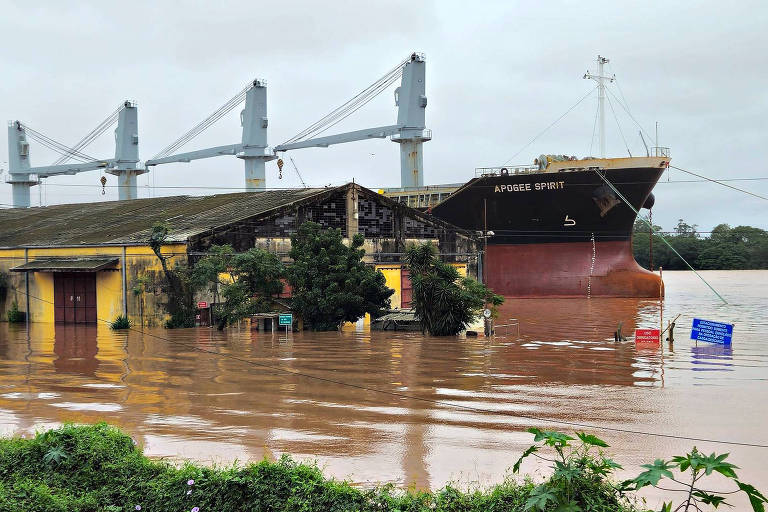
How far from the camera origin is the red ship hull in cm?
4256

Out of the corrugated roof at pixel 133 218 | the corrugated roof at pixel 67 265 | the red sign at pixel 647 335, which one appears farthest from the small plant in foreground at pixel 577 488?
the corrugated roof at pixel 67 265

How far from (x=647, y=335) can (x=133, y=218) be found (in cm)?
2269

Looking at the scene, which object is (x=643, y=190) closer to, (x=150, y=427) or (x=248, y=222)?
(x=248, y=222)

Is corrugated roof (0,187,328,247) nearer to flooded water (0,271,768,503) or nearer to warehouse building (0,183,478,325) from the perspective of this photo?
warehouse building (0,183,478,325)

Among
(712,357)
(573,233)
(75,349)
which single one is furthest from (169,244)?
(573,233)

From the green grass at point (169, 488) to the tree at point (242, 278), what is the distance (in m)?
15.5

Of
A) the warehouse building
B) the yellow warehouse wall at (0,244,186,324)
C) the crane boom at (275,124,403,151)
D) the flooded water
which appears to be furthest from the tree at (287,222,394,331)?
the crane boom at (275,124,403,151)

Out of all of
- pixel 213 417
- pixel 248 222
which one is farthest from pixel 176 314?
pixel 213 417

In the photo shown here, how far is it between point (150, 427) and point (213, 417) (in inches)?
37.4

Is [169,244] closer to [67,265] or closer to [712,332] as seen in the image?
[67,265]

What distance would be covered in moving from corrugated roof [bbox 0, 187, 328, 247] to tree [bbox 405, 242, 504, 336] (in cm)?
651

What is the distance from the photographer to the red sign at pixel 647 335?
20.3 m

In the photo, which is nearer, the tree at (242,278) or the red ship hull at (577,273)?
the tree at (242,278)

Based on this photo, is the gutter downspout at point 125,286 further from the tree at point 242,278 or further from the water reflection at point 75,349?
the tree at point 242,278
